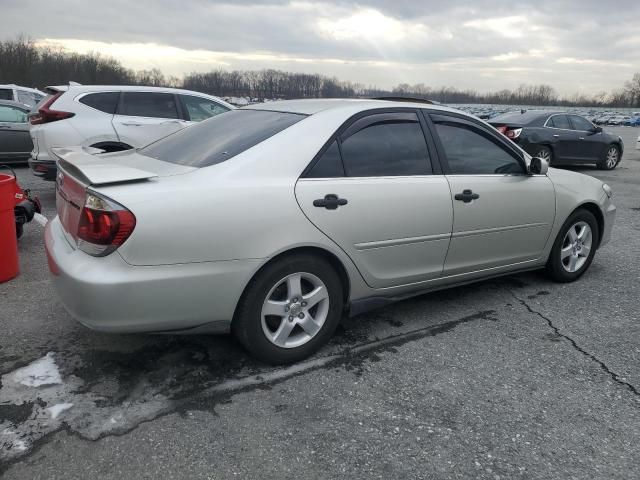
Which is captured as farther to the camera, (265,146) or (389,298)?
(389,298)

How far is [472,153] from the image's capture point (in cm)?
403

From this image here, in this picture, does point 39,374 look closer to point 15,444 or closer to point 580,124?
point 15,444

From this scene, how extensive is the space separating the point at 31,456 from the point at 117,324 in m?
0.68

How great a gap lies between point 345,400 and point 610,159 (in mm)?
14425

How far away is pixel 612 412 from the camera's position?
2844 mm

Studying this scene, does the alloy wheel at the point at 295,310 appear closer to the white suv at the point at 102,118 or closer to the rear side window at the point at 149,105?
the white suv at the point at 102,118

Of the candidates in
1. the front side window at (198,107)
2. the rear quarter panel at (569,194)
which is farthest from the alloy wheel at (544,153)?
the rear quarter panel at (569,194)

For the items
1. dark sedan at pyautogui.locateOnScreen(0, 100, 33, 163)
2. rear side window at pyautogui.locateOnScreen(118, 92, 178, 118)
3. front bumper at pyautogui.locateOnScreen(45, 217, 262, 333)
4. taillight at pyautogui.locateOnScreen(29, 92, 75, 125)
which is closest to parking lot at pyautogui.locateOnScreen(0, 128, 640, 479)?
front bumper at pyautogui.locateOnScreen(45, 217, 262, 333)

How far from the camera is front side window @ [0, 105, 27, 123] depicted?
1027cm

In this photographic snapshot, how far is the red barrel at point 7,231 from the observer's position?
427 centimetres

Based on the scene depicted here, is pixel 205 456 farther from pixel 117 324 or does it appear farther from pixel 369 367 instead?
pixel 369 367

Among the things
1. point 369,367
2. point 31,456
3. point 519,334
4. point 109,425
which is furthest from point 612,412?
point 31,456

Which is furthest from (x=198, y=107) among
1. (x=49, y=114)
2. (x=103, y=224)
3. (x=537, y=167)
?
(x=103, y=224)

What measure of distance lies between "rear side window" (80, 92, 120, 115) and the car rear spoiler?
4.56m
